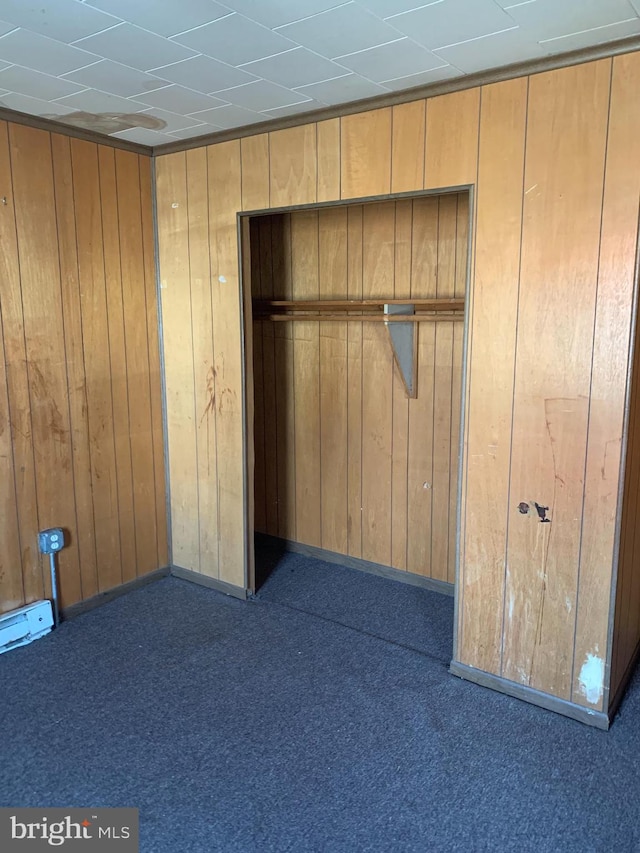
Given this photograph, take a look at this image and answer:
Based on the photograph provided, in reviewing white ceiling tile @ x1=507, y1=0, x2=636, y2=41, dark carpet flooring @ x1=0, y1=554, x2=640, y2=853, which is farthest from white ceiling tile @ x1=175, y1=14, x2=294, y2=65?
dark carpet flooring @ x1=0, y1=554, x2=640, y2=853

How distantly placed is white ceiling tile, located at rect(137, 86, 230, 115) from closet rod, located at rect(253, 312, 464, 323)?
1.25 m

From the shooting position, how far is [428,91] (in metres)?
2.48

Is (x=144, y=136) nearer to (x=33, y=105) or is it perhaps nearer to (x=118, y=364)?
(x=33, y=105)

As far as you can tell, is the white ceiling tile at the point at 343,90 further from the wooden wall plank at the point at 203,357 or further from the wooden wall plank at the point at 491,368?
the wooden wall plank at the point at 203,357

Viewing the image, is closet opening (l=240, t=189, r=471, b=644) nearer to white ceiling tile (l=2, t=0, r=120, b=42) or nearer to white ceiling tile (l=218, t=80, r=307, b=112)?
white ceiling tile (l=218, t=80, r=307, b=112)

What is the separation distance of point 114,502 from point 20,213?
1491 mm

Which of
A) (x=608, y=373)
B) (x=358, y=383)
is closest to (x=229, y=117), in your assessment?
(x=358, y=383)

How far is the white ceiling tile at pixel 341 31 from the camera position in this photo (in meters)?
1.90

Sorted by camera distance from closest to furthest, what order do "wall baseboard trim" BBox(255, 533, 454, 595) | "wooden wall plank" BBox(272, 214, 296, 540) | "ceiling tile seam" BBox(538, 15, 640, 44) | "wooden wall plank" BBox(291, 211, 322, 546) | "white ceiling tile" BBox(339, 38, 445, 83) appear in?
"ceiling tile seam" BBox(538, 15, 640, 44) < "white ceiling tile" BBox(339, 38, 445, 83) < "wall baseboard trim" BBox(255, 533, 454, 595) < "wooden wall plank" BBox(291, 211, 322, 546) < "wooden wall plank" BBox(272, 214, 296, 540)

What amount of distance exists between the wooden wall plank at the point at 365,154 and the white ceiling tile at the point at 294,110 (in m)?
0.13

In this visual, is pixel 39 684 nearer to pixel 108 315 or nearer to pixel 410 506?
pixel 108 315

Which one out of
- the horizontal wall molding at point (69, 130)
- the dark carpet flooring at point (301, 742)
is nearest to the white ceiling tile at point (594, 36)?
the horizontal wall molding at point (69, 130)

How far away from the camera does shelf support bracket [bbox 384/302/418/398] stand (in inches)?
130

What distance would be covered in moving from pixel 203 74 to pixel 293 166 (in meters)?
0.65
